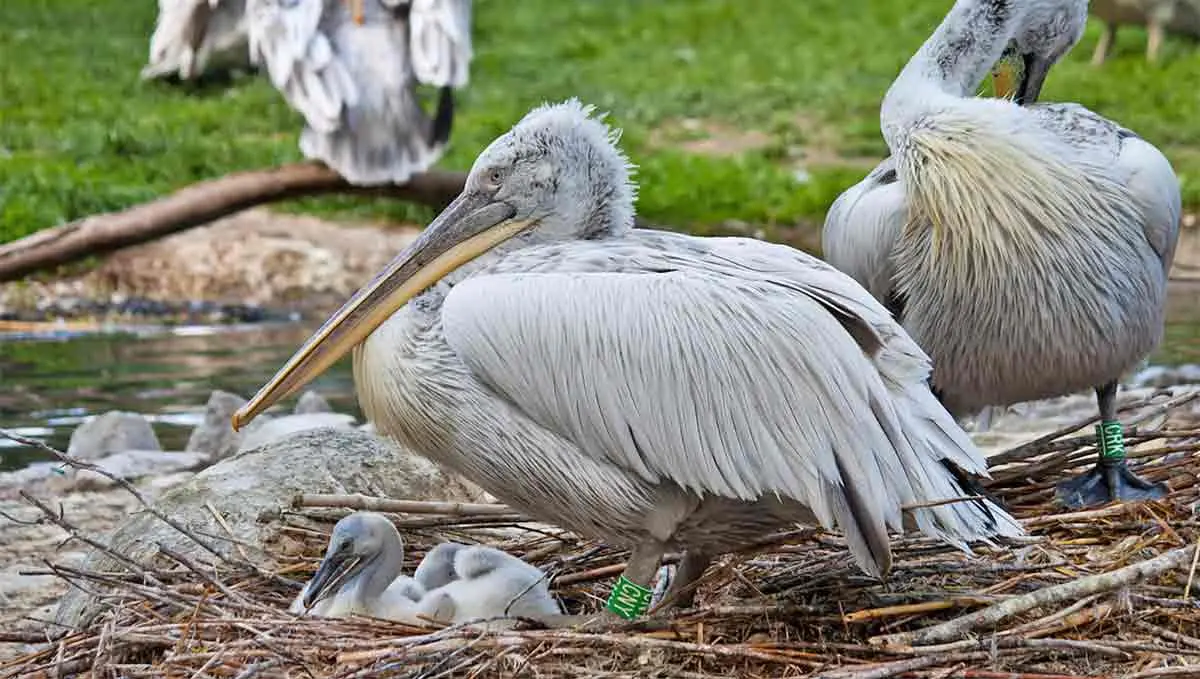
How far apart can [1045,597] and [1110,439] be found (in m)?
1.27

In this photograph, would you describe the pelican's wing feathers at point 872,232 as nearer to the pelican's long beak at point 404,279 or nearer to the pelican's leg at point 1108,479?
the pelican's leg at point 1108,479

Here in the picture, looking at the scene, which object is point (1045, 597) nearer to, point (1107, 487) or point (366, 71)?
point (1107, 487)

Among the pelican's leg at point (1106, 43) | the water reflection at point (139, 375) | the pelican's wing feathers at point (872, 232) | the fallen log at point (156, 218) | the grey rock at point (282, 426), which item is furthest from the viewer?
the pelican's leg at point (1106, 43)

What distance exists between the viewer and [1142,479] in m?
4.79

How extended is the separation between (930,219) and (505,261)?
138 centimetres

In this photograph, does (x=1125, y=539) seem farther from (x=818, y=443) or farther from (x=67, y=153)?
(x=67, y=153)

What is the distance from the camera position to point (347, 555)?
411 cm

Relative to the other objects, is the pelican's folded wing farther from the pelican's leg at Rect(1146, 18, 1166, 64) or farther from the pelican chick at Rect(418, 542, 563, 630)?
the pelican's leg at Rect(1146, 18, 1166, 64)

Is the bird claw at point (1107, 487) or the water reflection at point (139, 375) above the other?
the bird claw at point (1107, 487)

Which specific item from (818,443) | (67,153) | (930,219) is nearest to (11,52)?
(67,153)

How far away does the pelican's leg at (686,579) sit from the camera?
403 centimetres

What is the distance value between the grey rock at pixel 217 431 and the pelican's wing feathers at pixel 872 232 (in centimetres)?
247

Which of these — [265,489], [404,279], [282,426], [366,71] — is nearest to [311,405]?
[282,426]

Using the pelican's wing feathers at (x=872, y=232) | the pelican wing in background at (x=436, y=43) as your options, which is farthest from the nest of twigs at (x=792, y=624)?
the pelican wing in background at (x=436, y=43)
